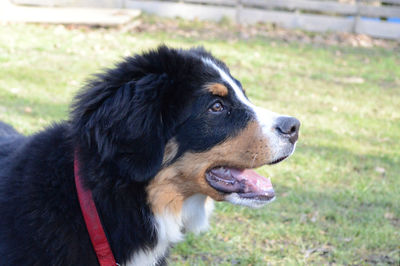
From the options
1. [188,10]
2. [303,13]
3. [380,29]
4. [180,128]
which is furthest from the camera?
[303,13]

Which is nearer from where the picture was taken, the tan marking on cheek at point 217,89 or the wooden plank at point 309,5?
the tan marking on cheek at point 217,89

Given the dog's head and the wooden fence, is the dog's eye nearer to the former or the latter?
the dog's head

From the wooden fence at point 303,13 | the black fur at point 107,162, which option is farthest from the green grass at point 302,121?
the wooden fence at point 303,13

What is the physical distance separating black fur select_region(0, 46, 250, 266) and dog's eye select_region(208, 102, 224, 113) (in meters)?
0.06

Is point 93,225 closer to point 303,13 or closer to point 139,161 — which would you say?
point 139,161

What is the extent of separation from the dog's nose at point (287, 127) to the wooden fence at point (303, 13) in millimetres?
12150

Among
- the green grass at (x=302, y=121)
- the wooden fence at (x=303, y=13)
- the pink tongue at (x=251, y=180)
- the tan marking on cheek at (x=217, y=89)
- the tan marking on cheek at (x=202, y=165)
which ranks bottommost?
the wooden fence at (x=303, y=13)

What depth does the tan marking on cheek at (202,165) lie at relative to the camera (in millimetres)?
2799

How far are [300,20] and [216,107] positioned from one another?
40.5 ft

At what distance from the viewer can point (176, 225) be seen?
292 cm

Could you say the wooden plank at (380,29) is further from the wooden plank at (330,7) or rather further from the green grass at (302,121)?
the green grass at (302,121)

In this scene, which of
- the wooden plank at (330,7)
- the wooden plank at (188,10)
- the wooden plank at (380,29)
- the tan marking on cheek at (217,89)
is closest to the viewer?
the tan marking on cheek at (217,89)

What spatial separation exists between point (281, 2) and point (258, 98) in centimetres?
725

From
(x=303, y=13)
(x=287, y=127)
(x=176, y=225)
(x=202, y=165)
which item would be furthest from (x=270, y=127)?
(x=303, y=13)
